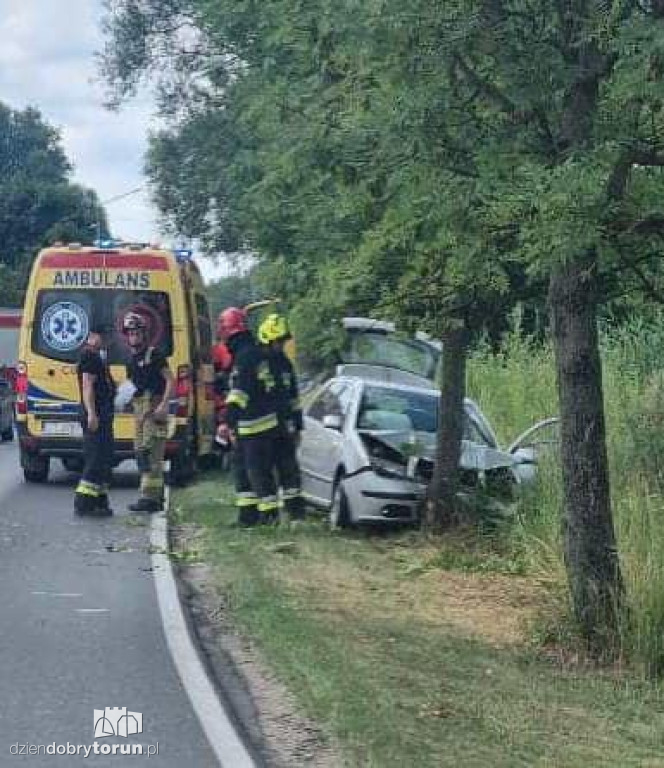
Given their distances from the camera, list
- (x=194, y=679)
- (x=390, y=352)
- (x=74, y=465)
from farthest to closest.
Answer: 1. (x=74, y=465)
2. (x=390, y=352)
3. (x=194, y=679)

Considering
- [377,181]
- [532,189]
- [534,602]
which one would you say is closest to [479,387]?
[534,602]

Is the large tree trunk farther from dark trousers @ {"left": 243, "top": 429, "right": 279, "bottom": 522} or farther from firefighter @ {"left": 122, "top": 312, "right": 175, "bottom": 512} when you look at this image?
firefighter @ {"left": 122, "top": 312, "right": 175, "bottom": 512}

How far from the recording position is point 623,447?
1316cm

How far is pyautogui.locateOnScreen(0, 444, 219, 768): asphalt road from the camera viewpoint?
6.91m

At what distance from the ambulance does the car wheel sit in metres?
4.37

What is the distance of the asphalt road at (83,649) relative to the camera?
272 inches

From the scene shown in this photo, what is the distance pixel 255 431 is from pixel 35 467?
238 inches

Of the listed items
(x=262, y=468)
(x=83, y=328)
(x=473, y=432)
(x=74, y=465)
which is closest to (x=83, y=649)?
(x=262, y=468)

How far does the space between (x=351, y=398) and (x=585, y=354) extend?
6.01m

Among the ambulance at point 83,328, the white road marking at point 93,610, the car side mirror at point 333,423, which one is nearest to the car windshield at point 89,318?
the ambulance at point 83,328

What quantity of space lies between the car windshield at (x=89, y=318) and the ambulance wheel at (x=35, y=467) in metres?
1.39

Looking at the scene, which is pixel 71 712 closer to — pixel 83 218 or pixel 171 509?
pixel 171 509

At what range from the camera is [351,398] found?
15031 mm

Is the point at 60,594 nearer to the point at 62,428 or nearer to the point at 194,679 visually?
the point at 194,679
